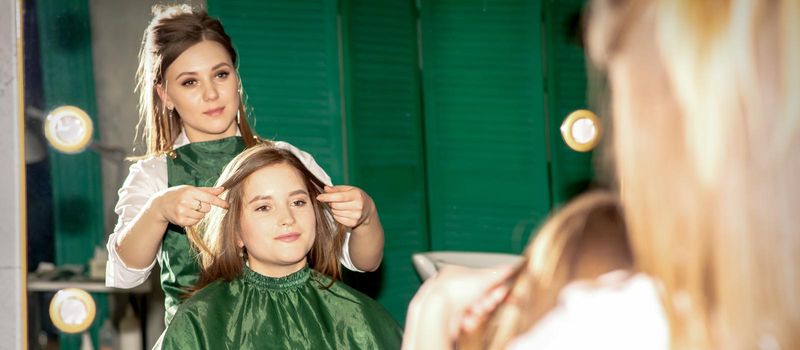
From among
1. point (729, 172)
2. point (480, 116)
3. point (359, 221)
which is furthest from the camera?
point (480, 116)

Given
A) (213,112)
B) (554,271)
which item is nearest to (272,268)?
(213,112)

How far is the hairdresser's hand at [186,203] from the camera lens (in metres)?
2.02

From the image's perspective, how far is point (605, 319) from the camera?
1574mm

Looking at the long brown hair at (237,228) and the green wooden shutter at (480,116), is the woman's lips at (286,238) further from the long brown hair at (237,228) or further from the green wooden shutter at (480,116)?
the green wooden shutter at (480,116)

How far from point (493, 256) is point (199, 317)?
0.58m

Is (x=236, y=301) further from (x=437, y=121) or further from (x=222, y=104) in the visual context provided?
(x=437, y=121)

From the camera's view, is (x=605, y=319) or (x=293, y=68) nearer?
(x=605, y=319)

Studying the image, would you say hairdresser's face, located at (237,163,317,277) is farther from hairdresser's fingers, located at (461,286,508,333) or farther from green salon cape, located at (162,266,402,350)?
hairdresser's fingers, located at (461,286,508,333)

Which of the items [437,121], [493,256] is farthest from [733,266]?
[437,121]

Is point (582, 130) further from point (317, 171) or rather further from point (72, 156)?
point (72, 156)

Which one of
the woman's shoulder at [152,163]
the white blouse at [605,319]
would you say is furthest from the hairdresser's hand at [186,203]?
the white blouse at [605,319]

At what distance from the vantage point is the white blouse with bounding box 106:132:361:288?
217 cm

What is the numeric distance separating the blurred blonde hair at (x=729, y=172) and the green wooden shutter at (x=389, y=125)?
2.40 feet

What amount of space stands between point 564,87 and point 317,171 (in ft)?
1.75
